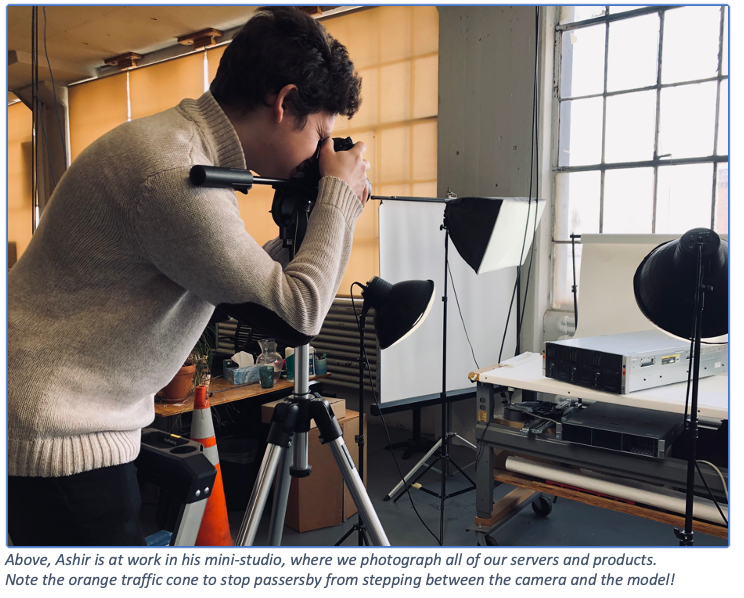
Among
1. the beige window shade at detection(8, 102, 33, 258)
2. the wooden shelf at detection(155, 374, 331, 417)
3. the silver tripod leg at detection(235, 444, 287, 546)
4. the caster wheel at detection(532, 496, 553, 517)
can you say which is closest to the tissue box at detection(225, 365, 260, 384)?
the wooden shelf at detection(155, 374, 331, 417)

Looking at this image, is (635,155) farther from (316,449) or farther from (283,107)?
(283,107)

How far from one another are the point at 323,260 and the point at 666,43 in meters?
2.89

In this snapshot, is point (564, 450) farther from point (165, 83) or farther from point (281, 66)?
point (165, 83)

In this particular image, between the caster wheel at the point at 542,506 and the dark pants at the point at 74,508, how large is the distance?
A: 226 cm

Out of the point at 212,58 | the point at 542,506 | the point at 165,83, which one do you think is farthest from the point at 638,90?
the point at 165,83

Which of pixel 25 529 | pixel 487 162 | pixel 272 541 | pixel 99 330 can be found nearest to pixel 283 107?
pixel 99 330

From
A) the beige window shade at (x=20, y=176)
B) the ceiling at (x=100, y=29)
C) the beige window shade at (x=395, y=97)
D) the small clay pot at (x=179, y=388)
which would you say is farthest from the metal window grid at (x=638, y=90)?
the beige window shade at (x=20, y=176)

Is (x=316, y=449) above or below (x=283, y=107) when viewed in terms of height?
below

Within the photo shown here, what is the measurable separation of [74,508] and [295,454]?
0.47 m

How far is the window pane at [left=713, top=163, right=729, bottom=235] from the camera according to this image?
9.09ft

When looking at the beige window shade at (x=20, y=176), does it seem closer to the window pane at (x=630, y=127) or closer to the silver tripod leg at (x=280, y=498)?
the window pane at (x=630, y=127)

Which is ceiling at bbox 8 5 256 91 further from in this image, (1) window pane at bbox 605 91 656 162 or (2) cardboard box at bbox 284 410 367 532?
(2) cardboard box at bbox 284 410 367 532

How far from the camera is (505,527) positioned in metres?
2.55

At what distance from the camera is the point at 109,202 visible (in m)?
0.71
